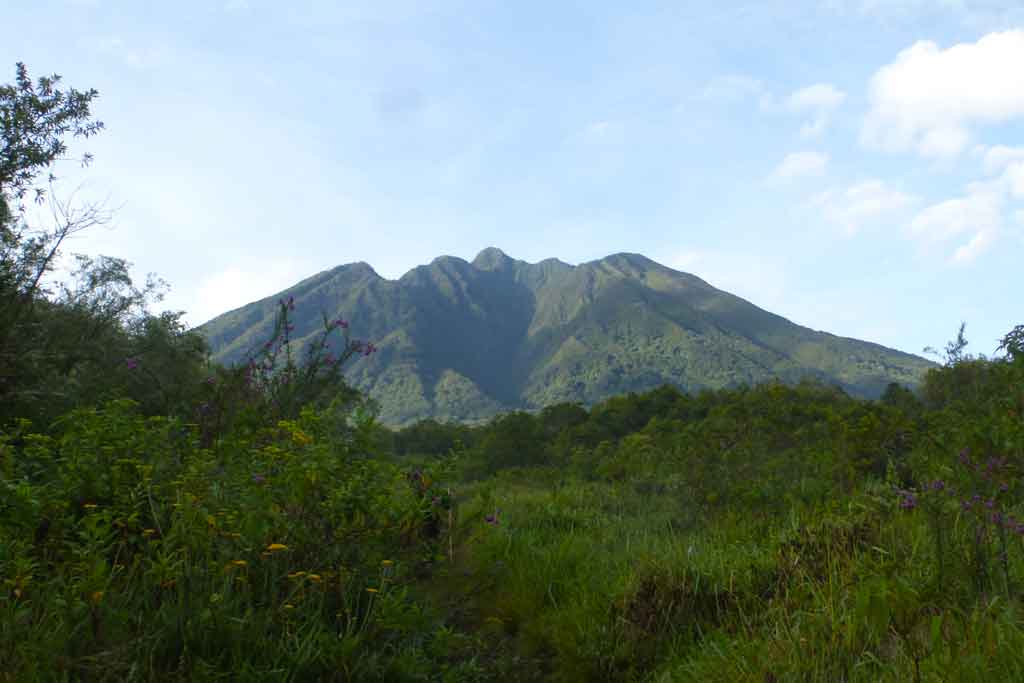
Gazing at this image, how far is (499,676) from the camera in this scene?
335cm

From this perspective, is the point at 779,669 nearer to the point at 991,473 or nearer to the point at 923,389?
the point at 991,473

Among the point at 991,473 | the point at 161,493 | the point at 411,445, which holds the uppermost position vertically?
the point at 991,473

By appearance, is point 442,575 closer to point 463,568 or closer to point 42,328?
point 463,568

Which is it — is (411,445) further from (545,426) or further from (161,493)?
(161,493)

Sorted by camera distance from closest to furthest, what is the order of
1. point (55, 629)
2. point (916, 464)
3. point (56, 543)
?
point (55, 629)
point (56, 543)
point (916, 464)

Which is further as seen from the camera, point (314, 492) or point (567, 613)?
point (567, 613)

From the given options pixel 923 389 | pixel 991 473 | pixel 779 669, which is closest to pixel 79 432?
pixel 779 669

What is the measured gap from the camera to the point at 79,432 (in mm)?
3898

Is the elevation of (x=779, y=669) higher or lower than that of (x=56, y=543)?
lower

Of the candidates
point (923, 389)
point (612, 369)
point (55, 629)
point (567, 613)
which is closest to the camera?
point (55, 629)

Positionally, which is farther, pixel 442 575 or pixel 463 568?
pixel 463 568

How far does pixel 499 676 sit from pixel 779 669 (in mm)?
1394

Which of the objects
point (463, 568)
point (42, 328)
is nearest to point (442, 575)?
point (463, 568)

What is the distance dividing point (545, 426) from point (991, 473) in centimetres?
1726
